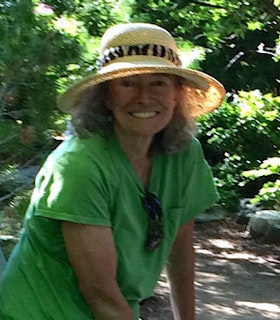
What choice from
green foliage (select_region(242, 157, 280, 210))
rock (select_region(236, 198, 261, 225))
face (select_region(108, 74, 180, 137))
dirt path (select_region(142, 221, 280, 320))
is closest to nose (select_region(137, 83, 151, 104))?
face (select_region(108, 74, 180, 137))

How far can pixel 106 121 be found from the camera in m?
1.90

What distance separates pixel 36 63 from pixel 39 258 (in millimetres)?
1071

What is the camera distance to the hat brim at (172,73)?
183 centimetres

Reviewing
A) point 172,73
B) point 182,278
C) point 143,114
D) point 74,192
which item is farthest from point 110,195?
point 182,278

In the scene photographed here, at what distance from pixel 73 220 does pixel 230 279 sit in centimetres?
523

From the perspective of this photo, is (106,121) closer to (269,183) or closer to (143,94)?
(143,94)

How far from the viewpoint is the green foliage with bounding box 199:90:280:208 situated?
30.4ft

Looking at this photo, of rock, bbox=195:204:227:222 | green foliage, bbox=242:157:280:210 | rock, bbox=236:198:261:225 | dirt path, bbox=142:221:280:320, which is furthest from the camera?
rock, bbox=195:204:227:222

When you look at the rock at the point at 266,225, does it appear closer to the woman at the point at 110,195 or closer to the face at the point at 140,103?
the woman at the point at 110,195

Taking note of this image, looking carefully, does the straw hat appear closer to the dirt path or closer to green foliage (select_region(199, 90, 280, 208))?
the dirt path

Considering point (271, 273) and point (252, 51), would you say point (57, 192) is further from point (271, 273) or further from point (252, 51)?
point (252, 51)

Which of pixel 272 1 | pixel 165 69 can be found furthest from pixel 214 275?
pixel 165 69

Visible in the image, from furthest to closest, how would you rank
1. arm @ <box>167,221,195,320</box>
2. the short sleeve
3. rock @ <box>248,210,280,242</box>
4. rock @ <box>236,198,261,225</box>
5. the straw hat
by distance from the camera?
rock @ <box>236,198,261,225</box>
rock @ <box>248,210,280,242</box>
arm @ <box>167,221,195,320</box>
the straw hat
the short sleeve

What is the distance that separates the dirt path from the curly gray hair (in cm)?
326
